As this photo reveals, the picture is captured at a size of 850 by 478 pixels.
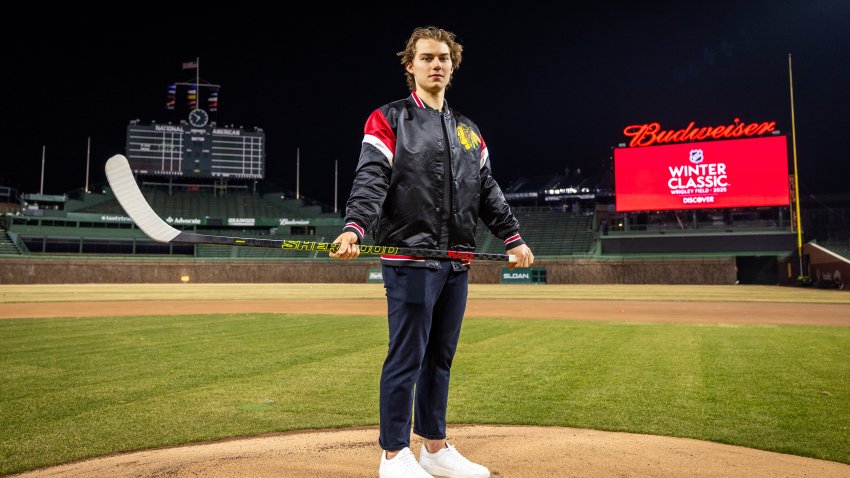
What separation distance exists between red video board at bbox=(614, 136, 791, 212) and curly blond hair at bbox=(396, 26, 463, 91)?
39.7 metres

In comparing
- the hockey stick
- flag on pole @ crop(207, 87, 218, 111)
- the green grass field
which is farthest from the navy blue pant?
flag on pole @ crop(207, 87, 218, 111)

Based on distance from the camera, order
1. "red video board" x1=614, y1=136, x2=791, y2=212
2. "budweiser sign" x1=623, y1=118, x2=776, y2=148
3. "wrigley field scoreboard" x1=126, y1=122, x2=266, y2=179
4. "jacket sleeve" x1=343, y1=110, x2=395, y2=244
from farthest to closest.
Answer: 1. "wrigley field scoreboard" x1=126, y1=122, x2=266, y2=179
2. "budweiser sign" x1=623, y1=118, x2=776, y2=148
3. "red video board" x1=614, y1=136, x2=791, y2=212
4. "jacket sleeve" x1=343, y1=110, x2=395, y2=244

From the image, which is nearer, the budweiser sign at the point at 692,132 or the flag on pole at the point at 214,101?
the budweiser sign at the point at 692,132

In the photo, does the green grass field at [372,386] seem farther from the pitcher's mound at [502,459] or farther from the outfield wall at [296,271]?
the outfield wall at [296,271]

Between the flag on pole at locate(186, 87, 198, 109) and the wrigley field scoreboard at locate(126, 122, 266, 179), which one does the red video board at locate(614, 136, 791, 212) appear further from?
the flag on pole at locate(186, 87, 198, 109)

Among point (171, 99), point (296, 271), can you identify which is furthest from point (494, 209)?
point (171, 99)

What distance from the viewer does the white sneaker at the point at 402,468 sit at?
2902 mm

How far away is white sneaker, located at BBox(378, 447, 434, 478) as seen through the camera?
290 centimetres

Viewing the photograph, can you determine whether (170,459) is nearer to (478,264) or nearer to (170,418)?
(170,418)

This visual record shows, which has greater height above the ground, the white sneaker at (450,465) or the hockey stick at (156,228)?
the hockey stick at (156,228)

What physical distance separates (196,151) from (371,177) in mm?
55514

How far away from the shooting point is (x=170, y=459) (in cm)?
360

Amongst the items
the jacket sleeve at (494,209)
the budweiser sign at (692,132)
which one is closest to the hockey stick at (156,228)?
the jacket sleeve at (494,209)

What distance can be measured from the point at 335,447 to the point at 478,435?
108 cm
